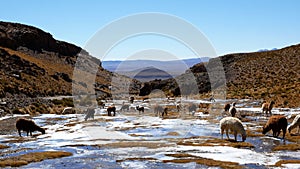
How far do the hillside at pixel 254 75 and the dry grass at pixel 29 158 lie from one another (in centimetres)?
4804

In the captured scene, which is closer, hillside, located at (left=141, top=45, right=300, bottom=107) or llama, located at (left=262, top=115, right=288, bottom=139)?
llama, located at (left=262, top=115, right=288, bottom=139)

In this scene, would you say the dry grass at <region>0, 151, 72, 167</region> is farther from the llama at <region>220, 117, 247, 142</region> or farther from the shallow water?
the llama at <region>220, 117, 247, 142</region>

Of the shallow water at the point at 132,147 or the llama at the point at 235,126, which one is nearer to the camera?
the shallow water at the point at 132,147

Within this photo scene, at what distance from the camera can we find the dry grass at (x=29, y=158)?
53.4ft

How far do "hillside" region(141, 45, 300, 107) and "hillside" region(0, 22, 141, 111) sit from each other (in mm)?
30606

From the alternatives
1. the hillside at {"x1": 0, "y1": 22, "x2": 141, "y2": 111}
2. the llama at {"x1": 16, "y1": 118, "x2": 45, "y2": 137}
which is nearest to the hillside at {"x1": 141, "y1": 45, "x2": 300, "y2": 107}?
the hillside at {"x1": 0, "y1": 22, "x2": 141, "y2": 111}

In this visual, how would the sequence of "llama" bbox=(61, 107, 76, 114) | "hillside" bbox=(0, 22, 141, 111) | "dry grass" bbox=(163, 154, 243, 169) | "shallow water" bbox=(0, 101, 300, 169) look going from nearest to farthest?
"dry grass" bbox=(163, 154, 243, 169), "shallow water" bbox=(0, 101, 300, 169), "llama" bbox=(61, 107, 76, 114), "hillside" bbox=(0, 22, 141, 111)

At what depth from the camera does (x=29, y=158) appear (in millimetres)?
17594

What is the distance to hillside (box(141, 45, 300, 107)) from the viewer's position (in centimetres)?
7188

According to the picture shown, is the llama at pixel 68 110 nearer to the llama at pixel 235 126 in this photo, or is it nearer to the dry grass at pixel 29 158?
the dry grass at pixel 29 158

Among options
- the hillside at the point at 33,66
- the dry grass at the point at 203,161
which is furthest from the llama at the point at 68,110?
the dry grass at the point at 203,161

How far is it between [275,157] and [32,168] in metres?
11.5

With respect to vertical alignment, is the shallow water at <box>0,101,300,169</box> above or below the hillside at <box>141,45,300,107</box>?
below

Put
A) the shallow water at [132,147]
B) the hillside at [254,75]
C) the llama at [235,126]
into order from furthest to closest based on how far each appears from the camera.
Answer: the hillside at [254,75], the llama at [235,126], the shallow water at [132,147]
